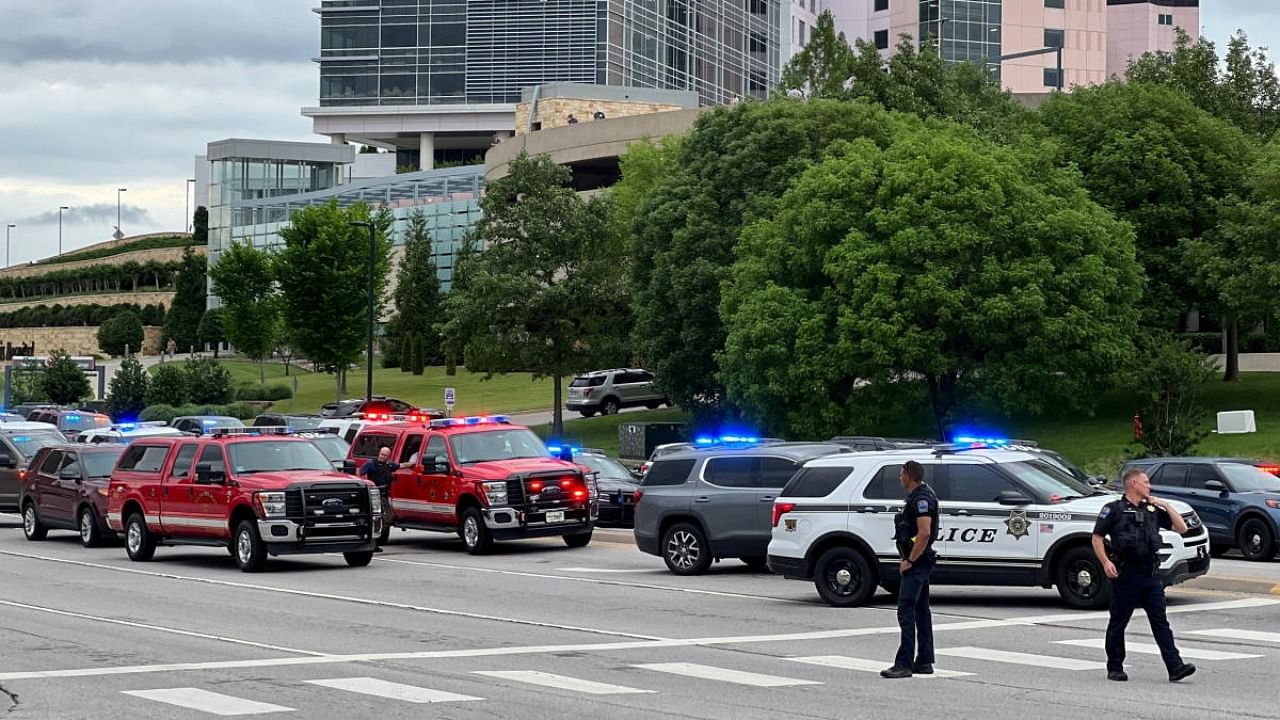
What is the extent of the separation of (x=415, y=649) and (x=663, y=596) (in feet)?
18.0

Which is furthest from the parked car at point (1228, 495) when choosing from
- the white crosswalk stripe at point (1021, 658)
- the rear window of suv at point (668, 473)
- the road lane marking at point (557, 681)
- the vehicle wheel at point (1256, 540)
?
the road lane marking at point (557, 681)

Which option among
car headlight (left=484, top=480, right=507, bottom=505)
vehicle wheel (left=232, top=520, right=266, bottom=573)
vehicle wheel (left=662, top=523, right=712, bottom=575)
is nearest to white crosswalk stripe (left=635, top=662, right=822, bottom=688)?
vehicle wheel (left=662, top=523, right=712, bottom=575)

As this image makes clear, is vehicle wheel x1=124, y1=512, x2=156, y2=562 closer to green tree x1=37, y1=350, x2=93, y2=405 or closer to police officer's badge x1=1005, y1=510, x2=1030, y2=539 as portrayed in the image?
police officer's badge x1=1005, y1=510, x2=1030, y2=539

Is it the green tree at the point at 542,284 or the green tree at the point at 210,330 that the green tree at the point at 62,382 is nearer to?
the green tree at the point at 542,284

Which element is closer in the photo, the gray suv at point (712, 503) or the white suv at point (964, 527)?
the white suv at point (964, 527)

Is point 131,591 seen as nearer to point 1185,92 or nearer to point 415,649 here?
point 415,649

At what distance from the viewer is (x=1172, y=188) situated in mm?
57562

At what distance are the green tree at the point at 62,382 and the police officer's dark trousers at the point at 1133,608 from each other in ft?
262

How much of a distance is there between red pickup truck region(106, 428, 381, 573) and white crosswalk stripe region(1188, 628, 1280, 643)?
40.4ft

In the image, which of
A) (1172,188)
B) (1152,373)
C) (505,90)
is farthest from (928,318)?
(505,90)

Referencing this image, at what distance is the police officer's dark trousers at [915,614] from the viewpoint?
45.7 ft

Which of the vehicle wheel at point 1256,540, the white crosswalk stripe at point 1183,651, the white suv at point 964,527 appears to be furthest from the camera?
the vehicle wheel at point 1256,540

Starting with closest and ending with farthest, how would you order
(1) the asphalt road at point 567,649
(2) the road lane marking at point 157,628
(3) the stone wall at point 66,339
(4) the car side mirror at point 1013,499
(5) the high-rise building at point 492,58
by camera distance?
1. (1) the asphalt road at point 567,649
2. (2) the road lane marking at point 157,628
3. (4) the car side mirror at point 1013,499
4. (5) the high-rise building at point 492,58
5. (3) the stone wall at point 66,339

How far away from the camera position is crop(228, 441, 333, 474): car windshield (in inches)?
1016
